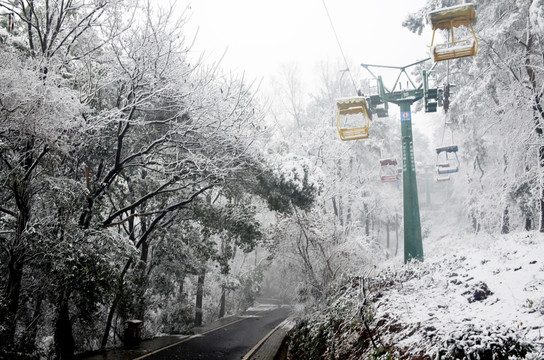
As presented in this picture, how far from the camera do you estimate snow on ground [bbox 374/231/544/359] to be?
396 cm

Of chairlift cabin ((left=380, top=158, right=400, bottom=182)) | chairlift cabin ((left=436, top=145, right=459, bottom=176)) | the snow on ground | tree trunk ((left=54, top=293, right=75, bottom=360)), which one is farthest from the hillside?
chairlift cabin ((left=380, top=158, right=400, bottom=182))

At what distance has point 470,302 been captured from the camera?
17.7 feet

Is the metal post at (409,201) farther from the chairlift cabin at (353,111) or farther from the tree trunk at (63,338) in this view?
the tree trunk at (63,338)

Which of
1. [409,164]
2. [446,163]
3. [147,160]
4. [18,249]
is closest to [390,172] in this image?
[446,163]

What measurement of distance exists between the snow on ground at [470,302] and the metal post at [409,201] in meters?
1.61

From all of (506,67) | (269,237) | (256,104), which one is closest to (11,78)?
(256,104)

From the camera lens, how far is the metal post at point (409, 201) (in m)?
10.1

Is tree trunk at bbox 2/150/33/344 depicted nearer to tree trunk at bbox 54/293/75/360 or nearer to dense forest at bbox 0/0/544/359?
dense forest at bbox 0/0/544/359

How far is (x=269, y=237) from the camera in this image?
49.5 feet

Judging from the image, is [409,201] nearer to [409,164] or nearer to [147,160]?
[409,164]

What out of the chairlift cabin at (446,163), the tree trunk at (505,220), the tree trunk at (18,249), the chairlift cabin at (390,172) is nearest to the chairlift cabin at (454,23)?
the chairlift cabin at (446,163)

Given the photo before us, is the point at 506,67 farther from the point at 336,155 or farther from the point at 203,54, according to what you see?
the point at 336,155

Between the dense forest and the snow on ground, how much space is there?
4279 mm

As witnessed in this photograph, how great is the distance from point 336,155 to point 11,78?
1774 cm
